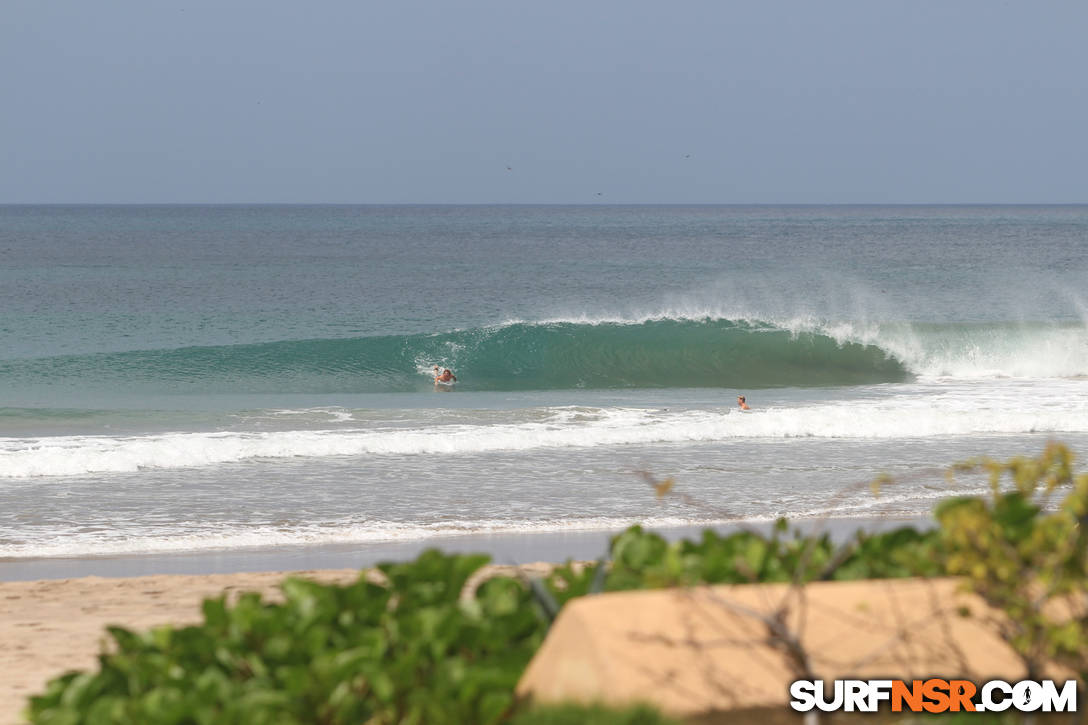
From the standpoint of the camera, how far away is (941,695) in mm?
3248

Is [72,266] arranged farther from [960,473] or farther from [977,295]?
[960,473]

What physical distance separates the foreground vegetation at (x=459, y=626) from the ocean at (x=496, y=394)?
764 mm

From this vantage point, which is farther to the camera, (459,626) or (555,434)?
(555,434)

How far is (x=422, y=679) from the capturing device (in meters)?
3.57

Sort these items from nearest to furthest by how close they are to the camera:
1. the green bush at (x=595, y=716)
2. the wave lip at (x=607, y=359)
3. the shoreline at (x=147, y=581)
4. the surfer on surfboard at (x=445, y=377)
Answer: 1. the green bush at (x=595, y=716)
2. the shoreline at (x=147, y=581)
3. the surfer on surfboard at (x=445, y=377)
4. the wave lip at (x=607, y=359)

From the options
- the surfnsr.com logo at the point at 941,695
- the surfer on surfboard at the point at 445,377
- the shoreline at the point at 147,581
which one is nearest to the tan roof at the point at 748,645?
the surfnsr.com logo at the point at 941,695

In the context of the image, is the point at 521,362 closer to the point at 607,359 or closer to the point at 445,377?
the point at 607,359

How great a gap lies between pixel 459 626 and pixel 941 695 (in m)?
1.42

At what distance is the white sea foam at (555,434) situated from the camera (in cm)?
1441

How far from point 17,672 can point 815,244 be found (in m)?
84.4

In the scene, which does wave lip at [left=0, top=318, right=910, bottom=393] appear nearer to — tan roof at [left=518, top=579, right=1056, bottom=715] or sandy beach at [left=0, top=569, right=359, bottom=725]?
sandy beach at [left=0, top=569, right=359, bottom=725]

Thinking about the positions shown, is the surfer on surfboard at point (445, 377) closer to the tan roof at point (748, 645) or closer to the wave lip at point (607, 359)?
the wave lip at point (607, 359)

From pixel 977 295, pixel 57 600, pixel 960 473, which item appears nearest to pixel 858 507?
pixel 960 473

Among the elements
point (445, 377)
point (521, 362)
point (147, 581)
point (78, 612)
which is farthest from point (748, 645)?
point (521, 362)
